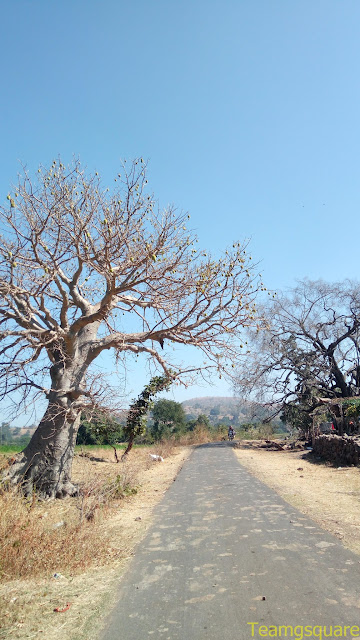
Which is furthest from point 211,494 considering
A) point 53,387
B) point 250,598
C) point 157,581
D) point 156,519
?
point 250,598

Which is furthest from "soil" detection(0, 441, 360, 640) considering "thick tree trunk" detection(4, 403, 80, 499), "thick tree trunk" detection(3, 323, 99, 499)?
"thick tree trunk" detection(3, 323, 99, 499)

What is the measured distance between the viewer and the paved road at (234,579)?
345cm

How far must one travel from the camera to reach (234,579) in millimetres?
4336

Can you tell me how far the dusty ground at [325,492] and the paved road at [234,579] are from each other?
0.35m

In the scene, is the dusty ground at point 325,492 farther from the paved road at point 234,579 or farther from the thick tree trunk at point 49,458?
the thick tree trunk at point 49,458

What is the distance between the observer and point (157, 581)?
4.46 m

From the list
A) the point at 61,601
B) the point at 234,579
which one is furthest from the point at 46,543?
the point at 234,579

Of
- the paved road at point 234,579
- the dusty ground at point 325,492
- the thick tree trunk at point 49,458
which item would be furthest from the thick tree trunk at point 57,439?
the dusty ground at point 325,492

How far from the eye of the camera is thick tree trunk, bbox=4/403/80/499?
948cm

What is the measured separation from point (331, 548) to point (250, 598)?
5.84 feet

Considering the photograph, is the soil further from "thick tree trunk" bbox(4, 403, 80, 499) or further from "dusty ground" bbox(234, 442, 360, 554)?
"thick tree trunk" bbox(4, 403, 80, 499)

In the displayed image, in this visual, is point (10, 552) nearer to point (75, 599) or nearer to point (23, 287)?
point (75, 599)

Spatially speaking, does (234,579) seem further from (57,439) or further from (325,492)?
(57,439)

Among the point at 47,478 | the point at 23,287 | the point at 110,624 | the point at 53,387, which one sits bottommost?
the point at 110,624
